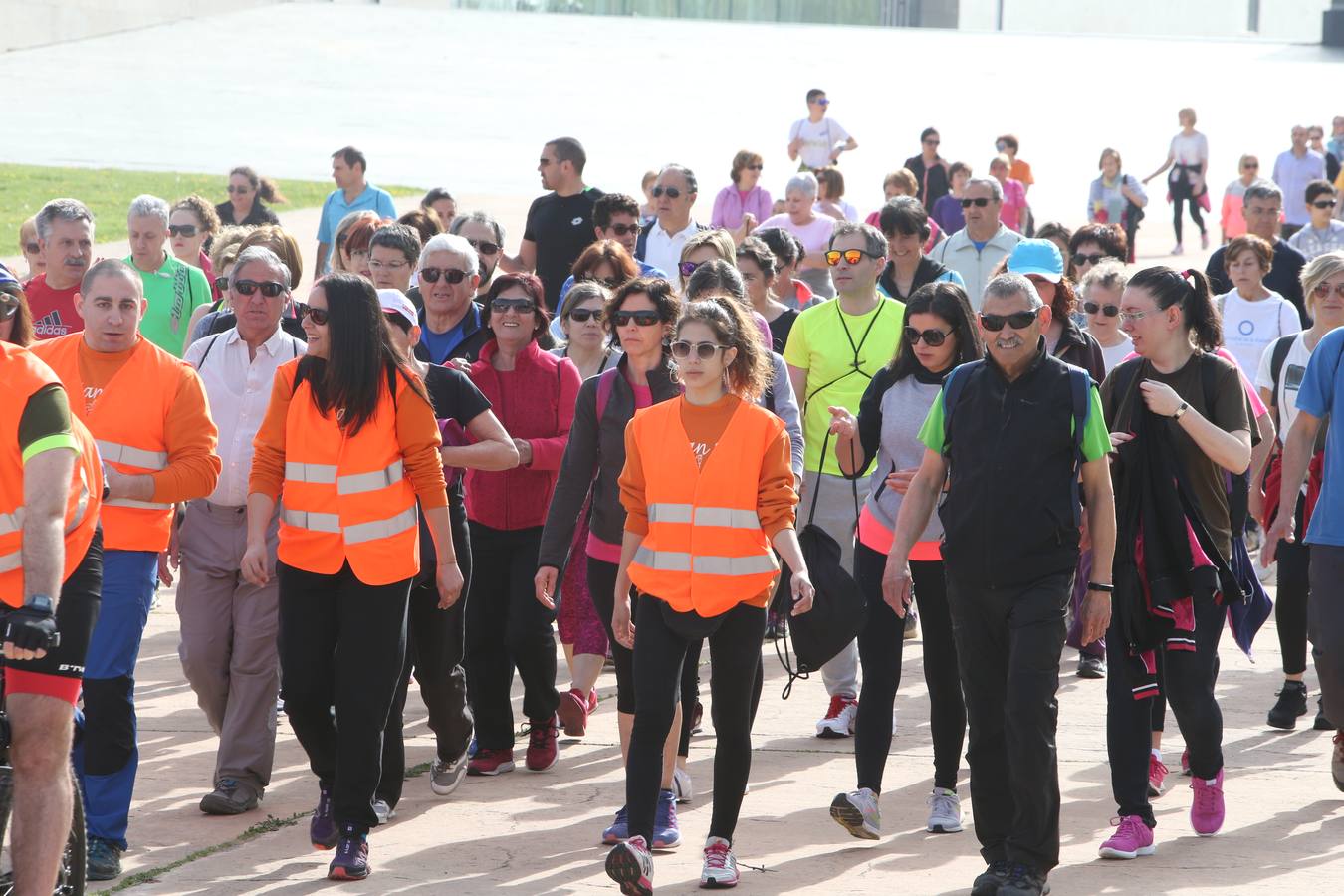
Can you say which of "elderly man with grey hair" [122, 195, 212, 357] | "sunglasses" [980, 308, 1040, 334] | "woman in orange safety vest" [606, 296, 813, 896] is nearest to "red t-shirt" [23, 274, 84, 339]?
"elderly man with grey hair" [122, 195, 212, 357]

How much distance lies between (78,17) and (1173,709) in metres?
44.2

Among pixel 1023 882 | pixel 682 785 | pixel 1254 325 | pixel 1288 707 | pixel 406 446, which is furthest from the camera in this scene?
pixel 1254 325

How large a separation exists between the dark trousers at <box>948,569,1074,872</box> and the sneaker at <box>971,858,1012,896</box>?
38 millimetres

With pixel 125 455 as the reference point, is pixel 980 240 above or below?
above

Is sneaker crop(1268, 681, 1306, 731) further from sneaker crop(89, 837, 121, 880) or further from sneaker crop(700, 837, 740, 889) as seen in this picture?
sneaker crop(89, 837, 121, 880)

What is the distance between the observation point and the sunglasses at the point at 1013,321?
5.51 m

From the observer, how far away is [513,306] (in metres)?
7.00

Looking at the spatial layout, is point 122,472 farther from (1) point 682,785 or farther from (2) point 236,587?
(1) point 682,785

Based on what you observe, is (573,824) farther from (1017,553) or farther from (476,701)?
(1017,553)

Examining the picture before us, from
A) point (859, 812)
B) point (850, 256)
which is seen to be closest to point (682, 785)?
point (859, 812)

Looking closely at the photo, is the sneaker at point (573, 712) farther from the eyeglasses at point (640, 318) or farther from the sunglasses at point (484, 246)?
the sunglasses at point (484, 246)

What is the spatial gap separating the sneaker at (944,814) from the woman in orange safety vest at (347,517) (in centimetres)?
190

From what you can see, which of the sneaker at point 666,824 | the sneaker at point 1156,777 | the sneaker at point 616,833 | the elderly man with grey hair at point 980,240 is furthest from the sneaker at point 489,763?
the elderly man with grey hair at point 980,240

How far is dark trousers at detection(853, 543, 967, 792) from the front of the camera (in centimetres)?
623
